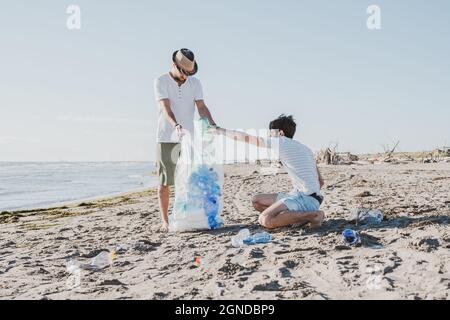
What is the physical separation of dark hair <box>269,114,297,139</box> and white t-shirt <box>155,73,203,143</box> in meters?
1.11

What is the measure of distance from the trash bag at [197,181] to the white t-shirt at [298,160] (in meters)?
0.73

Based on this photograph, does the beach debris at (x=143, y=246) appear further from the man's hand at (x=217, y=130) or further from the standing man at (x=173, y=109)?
the man's hand at (x=217, y=130)

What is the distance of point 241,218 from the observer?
245 inches

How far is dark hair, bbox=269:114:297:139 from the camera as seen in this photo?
4.94m

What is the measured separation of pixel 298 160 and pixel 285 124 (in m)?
0.39

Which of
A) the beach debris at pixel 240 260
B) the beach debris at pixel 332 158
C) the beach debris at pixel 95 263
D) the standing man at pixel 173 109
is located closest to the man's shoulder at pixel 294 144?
the standing man at pixel 173 109

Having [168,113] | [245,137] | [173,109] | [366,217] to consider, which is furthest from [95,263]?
[366,217]

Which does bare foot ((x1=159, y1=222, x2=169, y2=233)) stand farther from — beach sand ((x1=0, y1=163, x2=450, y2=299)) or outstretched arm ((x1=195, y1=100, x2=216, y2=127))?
outstretched arm ((x1=195, y1=100, x2=216, y2=127))

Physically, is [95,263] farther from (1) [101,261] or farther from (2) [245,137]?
(2) [245,137]

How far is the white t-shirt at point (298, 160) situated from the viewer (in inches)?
193

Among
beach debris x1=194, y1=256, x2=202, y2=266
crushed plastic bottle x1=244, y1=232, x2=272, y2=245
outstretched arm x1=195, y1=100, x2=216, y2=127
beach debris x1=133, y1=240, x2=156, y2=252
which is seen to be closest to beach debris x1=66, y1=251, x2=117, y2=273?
beach debris x1=133, y1=240, x2=156, y2=252

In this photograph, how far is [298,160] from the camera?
4977 millimetres
